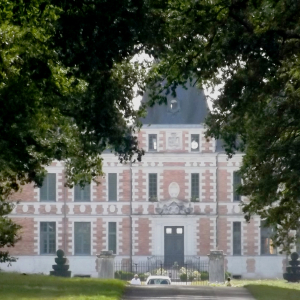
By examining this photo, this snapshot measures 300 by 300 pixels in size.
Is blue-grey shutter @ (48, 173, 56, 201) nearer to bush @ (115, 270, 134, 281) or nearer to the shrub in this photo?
bush @ (115, 270, 134, 281)

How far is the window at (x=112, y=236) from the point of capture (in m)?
59.9

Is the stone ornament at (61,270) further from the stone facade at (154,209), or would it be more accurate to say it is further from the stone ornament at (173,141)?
the stone ornament at (173,141)

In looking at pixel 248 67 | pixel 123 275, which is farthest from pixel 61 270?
pixel 248 67

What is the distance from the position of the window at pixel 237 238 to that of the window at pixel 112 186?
24.4 ft

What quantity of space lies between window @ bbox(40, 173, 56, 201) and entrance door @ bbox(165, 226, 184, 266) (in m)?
7.19

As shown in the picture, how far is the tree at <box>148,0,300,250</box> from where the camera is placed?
64.1 feet

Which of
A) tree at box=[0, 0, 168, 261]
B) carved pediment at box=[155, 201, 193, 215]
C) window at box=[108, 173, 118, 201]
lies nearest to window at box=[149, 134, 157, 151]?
window at box=[108, 173, 118, 201]

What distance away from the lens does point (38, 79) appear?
61.0ft

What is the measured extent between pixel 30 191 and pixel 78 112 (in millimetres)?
37811

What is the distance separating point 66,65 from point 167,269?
38013mm

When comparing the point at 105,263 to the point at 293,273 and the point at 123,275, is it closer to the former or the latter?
the point at 293,273

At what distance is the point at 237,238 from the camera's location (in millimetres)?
59969

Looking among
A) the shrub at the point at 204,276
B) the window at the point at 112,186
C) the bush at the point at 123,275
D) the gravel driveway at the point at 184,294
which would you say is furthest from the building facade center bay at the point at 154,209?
the gravel driveway at the point at 184,294

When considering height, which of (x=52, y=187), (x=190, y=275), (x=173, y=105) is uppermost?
(x=173, y=105)
